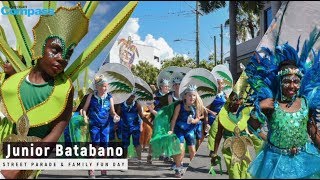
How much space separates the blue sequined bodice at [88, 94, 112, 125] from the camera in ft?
14.8

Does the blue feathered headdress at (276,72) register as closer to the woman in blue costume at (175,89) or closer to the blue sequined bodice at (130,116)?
the woman in blue costume at (175,89)

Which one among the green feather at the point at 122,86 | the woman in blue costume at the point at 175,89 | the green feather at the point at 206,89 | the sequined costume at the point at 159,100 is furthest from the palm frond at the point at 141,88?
the green feather at the point at 122,86

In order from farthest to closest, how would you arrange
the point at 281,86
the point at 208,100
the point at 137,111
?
the point at 137,111, the point at 208,100, the point at 281,86

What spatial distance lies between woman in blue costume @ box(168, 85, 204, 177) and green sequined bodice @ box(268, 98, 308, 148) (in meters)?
1.61

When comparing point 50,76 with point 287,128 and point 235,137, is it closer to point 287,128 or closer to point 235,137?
→ point 235,137

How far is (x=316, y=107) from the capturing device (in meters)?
2.94

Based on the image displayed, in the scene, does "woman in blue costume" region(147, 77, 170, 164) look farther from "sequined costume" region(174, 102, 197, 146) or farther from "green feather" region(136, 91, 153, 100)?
"sequined costume" region(174, 102, 197, 146)

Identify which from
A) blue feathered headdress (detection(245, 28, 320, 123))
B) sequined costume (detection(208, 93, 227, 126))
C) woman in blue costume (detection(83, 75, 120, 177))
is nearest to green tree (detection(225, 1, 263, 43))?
blue feathered headdress (detection(245, 28, 320, 123))

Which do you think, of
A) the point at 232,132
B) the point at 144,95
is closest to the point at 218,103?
the point at 144,95

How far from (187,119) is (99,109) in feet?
3.19

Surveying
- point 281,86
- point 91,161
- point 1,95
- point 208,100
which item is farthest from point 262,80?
point 208,100

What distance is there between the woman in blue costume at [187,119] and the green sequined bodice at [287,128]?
63.3 inches

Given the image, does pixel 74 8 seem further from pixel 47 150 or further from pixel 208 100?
pixel 208 100

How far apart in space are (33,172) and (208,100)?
245 cm
